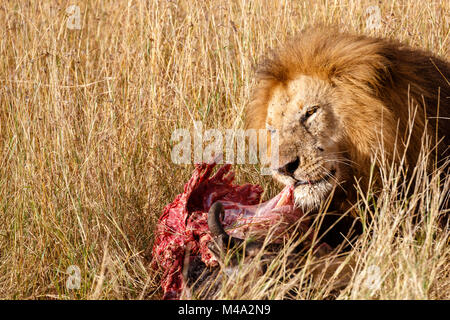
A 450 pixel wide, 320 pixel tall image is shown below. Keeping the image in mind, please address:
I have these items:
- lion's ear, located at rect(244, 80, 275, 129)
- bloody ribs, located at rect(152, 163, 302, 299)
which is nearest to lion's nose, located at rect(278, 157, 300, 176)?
bloody ribs, located at rect(152, 163, 302, 299)

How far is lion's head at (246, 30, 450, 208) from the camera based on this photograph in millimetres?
3148

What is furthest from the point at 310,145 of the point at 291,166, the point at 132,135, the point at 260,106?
the point at 132,135

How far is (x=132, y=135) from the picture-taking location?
13.7ft

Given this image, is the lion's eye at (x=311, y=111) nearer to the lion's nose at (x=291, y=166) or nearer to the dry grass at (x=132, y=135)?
the lion's nose at (x=291, y=166)

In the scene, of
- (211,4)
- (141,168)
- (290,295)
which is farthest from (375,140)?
(211,4)

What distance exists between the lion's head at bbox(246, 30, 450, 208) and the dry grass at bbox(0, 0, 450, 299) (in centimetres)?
22

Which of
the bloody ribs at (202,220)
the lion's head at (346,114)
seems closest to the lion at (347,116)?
the lion's head at (346,114)

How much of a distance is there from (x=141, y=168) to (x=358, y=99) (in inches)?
62.5

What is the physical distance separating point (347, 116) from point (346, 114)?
11 mm

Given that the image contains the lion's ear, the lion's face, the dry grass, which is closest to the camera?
the dry grass

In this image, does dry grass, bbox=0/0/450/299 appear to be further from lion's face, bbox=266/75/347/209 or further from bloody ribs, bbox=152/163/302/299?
lion's face, bbox=266/75/347/209

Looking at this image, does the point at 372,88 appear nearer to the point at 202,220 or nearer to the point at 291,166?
the point at 291,166

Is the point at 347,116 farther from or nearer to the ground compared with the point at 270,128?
farther from the ground

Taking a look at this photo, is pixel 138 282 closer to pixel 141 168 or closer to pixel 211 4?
pixel 141 168
